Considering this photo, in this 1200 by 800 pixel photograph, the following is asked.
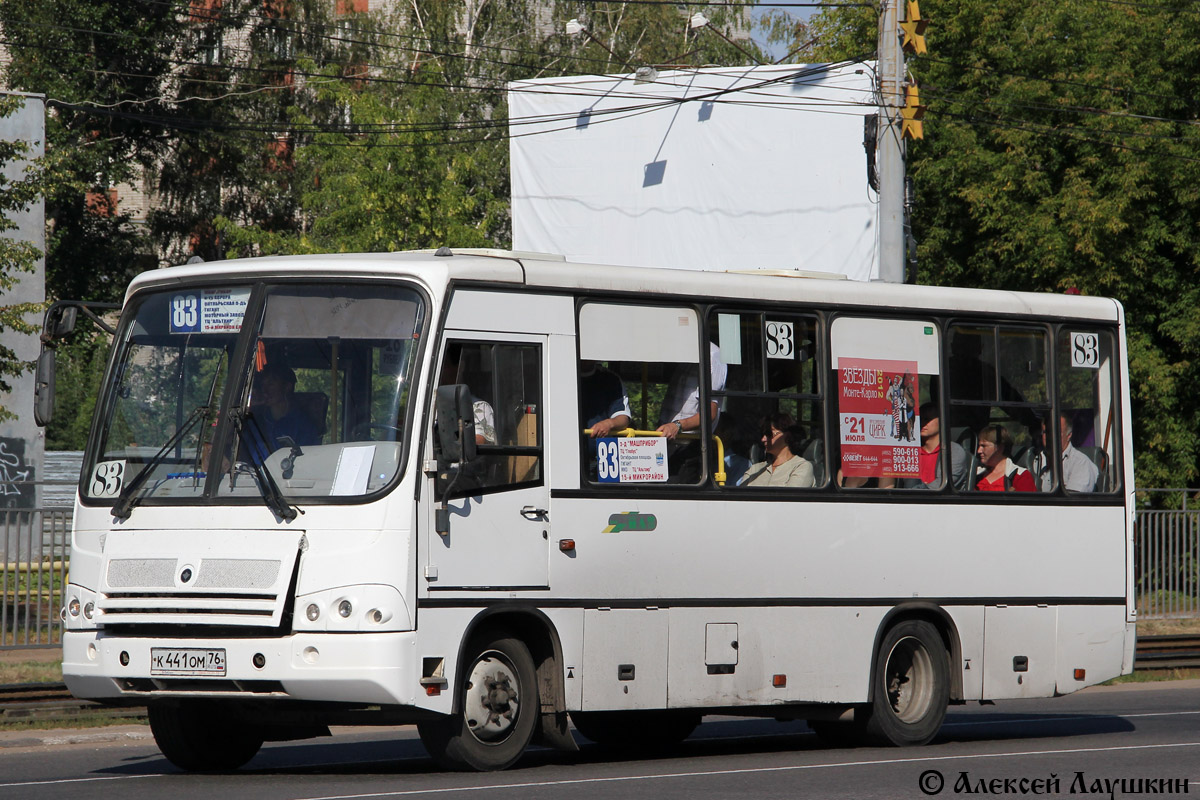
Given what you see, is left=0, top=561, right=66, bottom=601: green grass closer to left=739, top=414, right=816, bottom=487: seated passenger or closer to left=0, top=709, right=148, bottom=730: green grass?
left=0, top=709, right=148, bottom=730: green grass

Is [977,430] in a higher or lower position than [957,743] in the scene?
higher

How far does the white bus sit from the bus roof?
3cm

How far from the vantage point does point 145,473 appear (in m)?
10.3

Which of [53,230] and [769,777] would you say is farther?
[53,230]

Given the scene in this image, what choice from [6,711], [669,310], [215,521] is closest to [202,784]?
[215,521]

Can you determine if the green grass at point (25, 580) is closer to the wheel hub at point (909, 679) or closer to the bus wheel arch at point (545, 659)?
the bus wheel arch at point (545, 659)

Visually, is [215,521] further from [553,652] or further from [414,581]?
[553,652]

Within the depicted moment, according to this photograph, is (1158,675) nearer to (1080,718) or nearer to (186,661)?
(1080,718)

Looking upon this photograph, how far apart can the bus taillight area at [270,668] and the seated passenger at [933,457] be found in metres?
4.55

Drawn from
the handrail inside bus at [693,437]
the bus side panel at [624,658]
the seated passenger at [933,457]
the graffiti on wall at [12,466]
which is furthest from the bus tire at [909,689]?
the graffiti on wall at [12,466]

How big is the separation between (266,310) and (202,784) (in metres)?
2.67

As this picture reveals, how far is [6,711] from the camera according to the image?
14.1 m

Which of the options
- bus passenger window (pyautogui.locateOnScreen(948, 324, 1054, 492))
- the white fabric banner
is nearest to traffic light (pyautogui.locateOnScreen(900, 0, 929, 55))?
the white fabric banner

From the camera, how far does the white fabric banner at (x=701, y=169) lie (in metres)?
28.3
